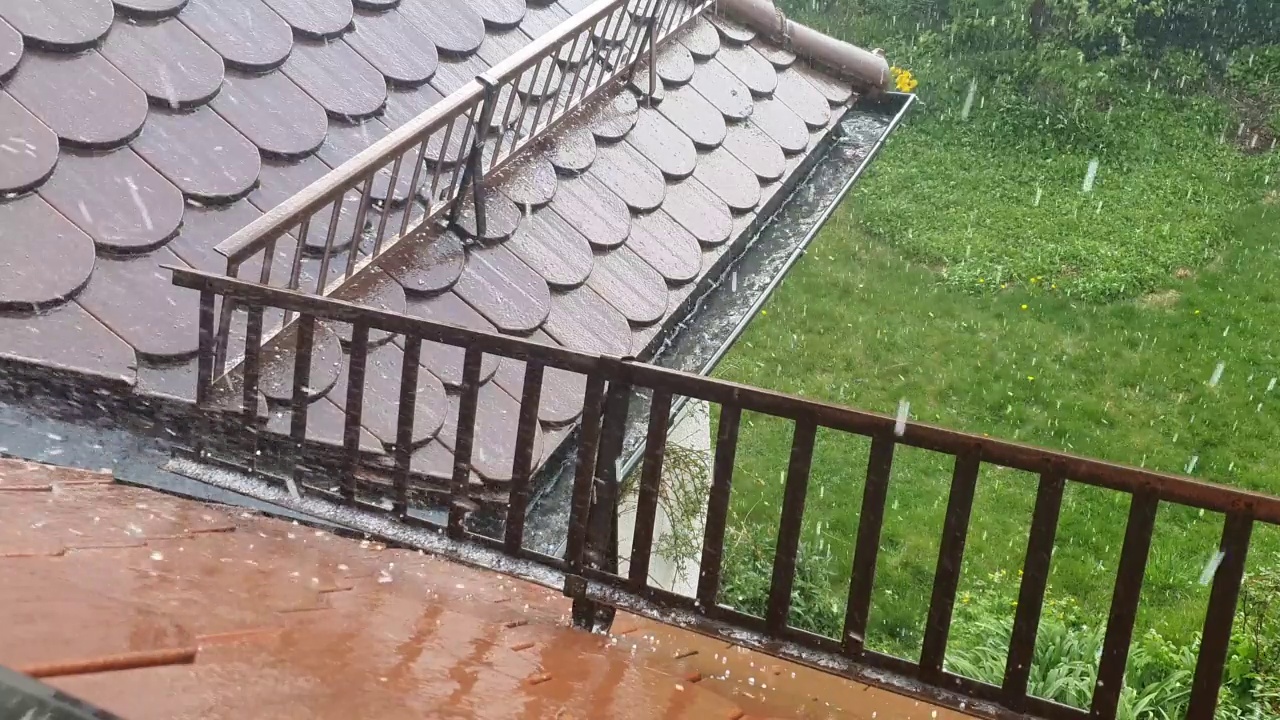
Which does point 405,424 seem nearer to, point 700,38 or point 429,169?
point 429,169

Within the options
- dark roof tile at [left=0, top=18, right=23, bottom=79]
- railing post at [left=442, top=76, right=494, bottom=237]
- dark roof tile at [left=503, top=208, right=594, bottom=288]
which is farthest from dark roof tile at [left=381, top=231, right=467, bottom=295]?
dark roof tile at [left=0, top=18, right=23, bottom=79]

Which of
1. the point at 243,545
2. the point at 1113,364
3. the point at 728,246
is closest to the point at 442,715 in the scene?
the point at 243,545

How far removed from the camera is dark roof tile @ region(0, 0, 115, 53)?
3136 mm

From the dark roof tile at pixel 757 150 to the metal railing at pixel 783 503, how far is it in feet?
9.34

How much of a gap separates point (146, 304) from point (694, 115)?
9.72 feet

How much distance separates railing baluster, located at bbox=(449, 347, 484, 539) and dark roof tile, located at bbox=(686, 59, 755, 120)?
3.10m

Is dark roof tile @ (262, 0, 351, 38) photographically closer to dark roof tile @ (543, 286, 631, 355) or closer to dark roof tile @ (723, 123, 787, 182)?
dark roof tile @ (543, 286, 631, 355)

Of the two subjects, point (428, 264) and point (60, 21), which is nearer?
point (60, 21)

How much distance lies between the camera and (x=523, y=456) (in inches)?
101

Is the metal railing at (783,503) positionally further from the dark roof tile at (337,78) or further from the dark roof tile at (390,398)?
the dark roof tile at (337,78)

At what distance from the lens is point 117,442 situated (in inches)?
110

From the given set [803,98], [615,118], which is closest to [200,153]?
[615,118]

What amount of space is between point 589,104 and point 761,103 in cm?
127

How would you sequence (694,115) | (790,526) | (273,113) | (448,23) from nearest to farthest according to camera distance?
(790,526), (273,113), (448,23), (694,115)
